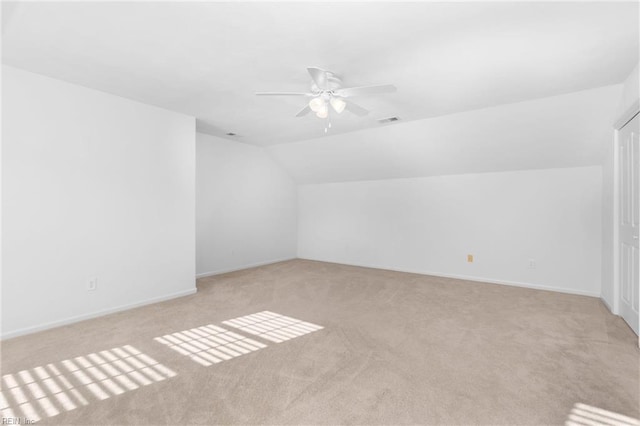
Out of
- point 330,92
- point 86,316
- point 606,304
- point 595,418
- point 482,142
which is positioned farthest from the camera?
point 482,142

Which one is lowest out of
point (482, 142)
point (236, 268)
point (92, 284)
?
point (236, 268)

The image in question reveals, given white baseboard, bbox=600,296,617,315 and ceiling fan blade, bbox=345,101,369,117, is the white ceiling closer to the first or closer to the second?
ceiling fan blade, bbox=345,101,369,117

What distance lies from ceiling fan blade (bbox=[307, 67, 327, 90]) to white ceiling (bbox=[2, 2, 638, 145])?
225mm

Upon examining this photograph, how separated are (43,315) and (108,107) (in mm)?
2296

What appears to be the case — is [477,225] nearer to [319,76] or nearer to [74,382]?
[319,76]

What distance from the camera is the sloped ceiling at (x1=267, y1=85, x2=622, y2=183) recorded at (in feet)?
11.7

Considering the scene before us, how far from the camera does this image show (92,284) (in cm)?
338

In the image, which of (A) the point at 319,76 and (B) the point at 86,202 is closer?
(A) the point at 319,76

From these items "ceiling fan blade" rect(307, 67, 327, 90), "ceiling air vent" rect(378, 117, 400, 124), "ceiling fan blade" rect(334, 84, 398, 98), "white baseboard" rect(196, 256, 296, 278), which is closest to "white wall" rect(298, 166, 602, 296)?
"white baseboard" rect(196, 256, 296, 278)

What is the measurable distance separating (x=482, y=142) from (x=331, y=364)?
371cm

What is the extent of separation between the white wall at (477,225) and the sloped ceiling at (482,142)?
0.27m

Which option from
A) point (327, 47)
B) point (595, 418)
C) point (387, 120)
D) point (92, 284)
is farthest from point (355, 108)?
point (92, 284)

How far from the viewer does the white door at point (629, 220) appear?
2906 millimetres

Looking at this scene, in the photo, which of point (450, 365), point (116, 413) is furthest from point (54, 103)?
point (450, 365)
